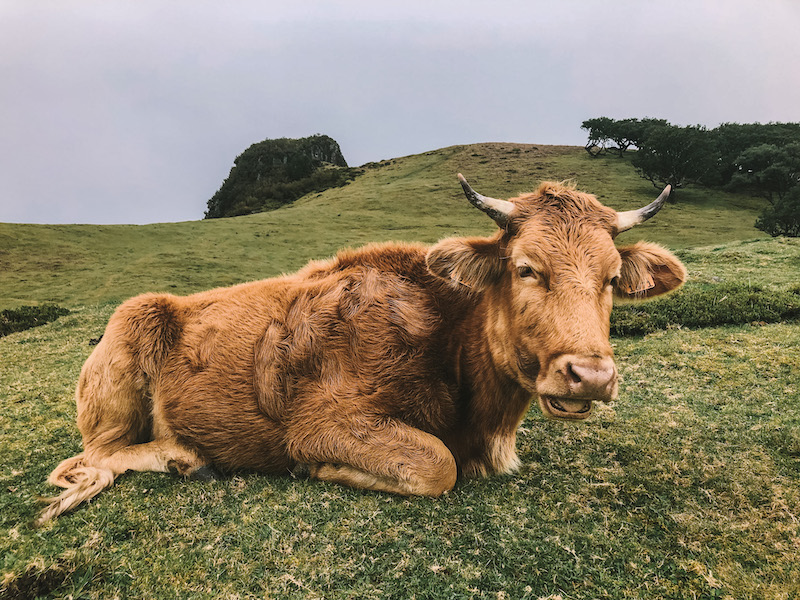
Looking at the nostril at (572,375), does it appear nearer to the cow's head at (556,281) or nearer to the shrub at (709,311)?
the cow's head at (556,281)

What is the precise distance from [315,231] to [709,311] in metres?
35.8

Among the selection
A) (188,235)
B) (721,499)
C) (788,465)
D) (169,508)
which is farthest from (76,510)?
(188,235)

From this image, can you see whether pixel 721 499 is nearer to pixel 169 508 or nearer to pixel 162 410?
pixel 169 508

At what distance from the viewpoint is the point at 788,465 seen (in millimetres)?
3836

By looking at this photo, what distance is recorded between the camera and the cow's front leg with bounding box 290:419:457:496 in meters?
3.50

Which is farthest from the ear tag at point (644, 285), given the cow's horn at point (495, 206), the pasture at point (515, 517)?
the pasture at point (515, 517)

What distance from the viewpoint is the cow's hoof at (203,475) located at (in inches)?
160

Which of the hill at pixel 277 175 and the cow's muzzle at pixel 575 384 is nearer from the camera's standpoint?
the cow's muzzle at pixel 575 384

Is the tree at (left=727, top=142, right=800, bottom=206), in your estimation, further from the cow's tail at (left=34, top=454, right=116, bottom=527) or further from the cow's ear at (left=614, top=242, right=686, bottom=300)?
the cow's tail at (left=34, top=454, right=116, bottom=527)

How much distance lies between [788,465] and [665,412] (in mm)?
1429

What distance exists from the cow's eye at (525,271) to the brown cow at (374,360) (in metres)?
0.02

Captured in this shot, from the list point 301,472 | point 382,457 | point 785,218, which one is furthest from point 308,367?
point 785,218

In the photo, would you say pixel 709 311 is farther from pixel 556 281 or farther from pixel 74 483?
pixel 74 483

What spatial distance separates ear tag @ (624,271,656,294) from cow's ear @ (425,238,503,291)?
1.19 meters
